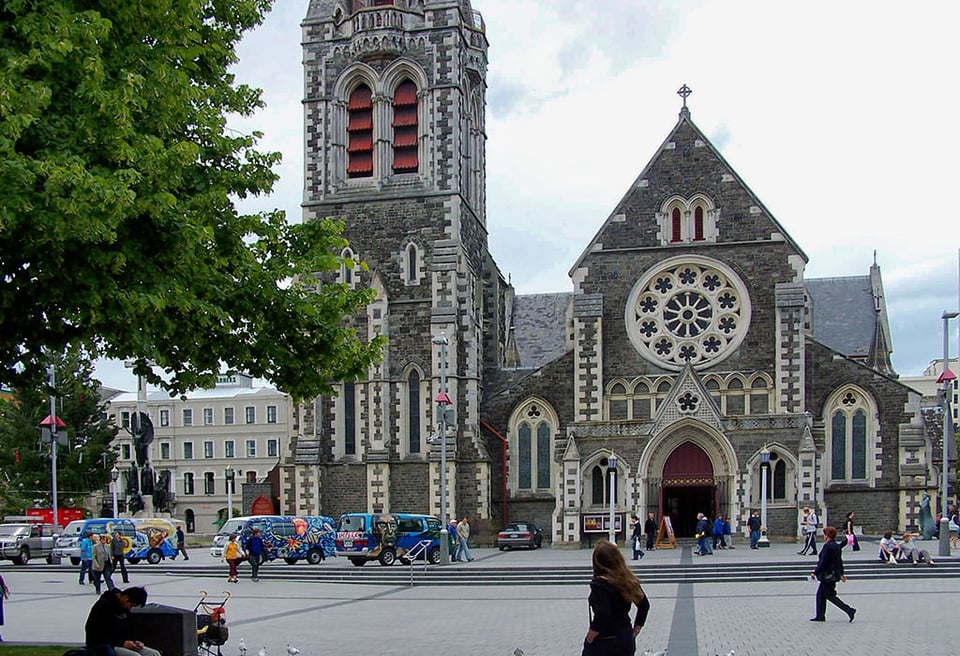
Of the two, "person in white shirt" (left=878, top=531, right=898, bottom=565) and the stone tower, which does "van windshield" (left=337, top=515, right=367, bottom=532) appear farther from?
"person in white shirt" (left=878, top=531, right=898, bottom=565)

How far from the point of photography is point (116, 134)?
12375mm

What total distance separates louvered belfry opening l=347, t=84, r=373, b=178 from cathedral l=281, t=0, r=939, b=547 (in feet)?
0.29

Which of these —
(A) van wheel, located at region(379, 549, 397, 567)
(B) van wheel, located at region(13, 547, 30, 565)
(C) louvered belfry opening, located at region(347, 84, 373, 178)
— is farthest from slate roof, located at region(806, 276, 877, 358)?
(B) van wheel, located at region(13, 547, 30, 565)

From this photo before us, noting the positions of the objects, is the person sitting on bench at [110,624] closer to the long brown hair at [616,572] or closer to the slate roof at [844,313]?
the long brown hair at [616,572]

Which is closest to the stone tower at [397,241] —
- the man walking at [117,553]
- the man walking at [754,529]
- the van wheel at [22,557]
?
the van wheel at [22,557]

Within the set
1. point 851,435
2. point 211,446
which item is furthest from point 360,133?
point 211,446

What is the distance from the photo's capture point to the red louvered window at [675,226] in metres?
44.0

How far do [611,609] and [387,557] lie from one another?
2795 cm

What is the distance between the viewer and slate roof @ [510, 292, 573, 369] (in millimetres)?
53281

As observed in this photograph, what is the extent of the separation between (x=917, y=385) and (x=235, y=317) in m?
119

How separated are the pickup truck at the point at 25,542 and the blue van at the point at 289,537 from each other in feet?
25.6

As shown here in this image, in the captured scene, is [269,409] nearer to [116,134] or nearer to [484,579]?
[484,579]

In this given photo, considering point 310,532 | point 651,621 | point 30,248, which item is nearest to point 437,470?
point 310,532

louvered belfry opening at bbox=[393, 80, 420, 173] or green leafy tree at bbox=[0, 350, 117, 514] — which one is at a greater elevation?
louvered belfry opening at bbox=[393, 80, 420, 173]
